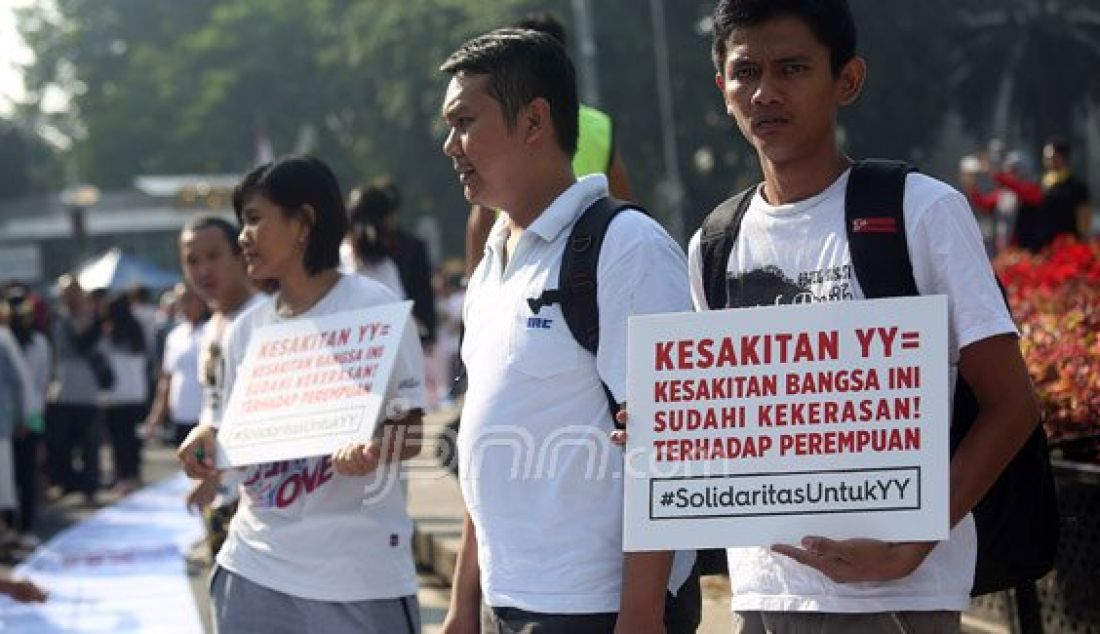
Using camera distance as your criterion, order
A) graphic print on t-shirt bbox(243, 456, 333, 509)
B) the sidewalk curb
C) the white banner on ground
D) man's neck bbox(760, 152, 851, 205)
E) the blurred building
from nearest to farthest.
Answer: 1. man's neck bbox(760, 152, 851, 205)
2. graphic print on t-shirt bbox(243, 456, 333, 509)
3. the sidewalk curb
4. the white banner on ground
5. the blurred building

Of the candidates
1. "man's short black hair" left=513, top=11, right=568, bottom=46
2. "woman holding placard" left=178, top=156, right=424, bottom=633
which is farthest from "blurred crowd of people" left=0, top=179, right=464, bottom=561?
"man's short black hair" left=513, top=11, right=568, bottom=46

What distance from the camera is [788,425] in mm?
3090

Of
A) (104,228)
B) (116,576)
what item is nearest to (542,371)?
(116,576)

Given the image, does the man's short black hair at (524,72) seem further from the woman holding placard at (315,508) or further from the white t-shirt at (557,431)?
the woman holding placard at (315,508)

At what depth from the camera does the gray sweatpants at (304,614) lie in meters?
4.56

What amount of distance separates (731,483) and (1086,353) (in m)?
3.11

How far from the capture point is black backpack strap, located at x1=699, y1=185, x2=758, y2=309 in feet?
10.8

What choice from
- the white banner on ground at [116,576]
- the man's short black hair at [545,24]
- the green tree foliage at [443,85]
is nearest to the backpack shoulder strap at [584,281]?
the man's short black hair at [545,24]

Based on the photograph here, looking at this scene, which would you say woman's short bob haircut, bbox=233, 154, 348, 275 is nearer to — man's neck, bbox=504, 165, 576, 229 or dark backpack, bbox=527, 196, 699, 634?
man's neck, bbox=504, 165, 576, 229

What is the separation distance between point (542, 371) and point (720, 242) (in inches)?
17.3

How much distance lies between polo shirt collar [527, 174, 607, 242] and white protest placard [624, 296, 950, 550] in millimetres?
478

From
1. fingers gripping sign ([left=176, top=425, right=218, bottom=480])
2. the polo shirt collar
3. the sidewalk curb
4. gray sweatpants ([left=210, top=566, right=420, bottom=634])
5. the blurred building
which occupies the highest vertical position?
the polo shirt collar

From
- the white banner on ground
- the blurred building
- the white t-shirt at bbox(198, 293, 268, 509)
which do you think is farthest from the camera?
the blurred building

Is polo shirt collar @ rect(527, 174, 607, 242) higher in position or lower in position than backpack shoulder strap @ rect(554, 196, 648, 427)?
higher
